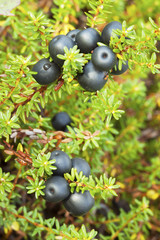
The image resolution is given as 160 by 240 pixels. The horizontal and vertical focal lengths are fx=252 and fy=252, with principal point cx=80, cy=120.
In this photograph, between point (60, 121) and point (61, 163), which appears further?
point (60, 121)

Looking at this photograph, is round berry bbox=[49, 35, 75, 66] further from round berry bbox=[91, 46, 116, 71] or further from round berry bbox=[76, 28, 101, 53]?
round berry bbox=[91, 46, 116, 71]

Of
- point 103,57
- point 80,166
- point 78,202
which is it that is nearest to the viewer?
point 103,57

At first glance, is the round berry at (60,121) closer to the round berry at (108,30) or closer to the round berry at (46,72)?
the round berry at (46,72)

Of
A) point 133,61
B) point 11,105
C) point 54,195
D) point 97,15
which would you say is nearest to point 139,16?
point 97,15

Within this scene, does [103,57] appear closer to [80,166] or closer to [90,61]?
[90,61]

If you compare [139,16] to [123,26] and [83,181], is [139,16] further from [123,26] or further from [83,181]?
[83,181]

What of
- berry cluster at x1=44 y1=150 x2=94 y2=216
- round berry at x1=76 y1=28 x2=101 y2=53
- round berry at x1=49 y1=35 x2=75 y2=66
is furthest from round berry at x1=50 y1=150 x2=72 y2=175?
round berry at x1=76 y1=28 x2=101 y2=53

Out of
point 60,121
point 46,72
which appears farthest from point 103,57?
point 60,121
